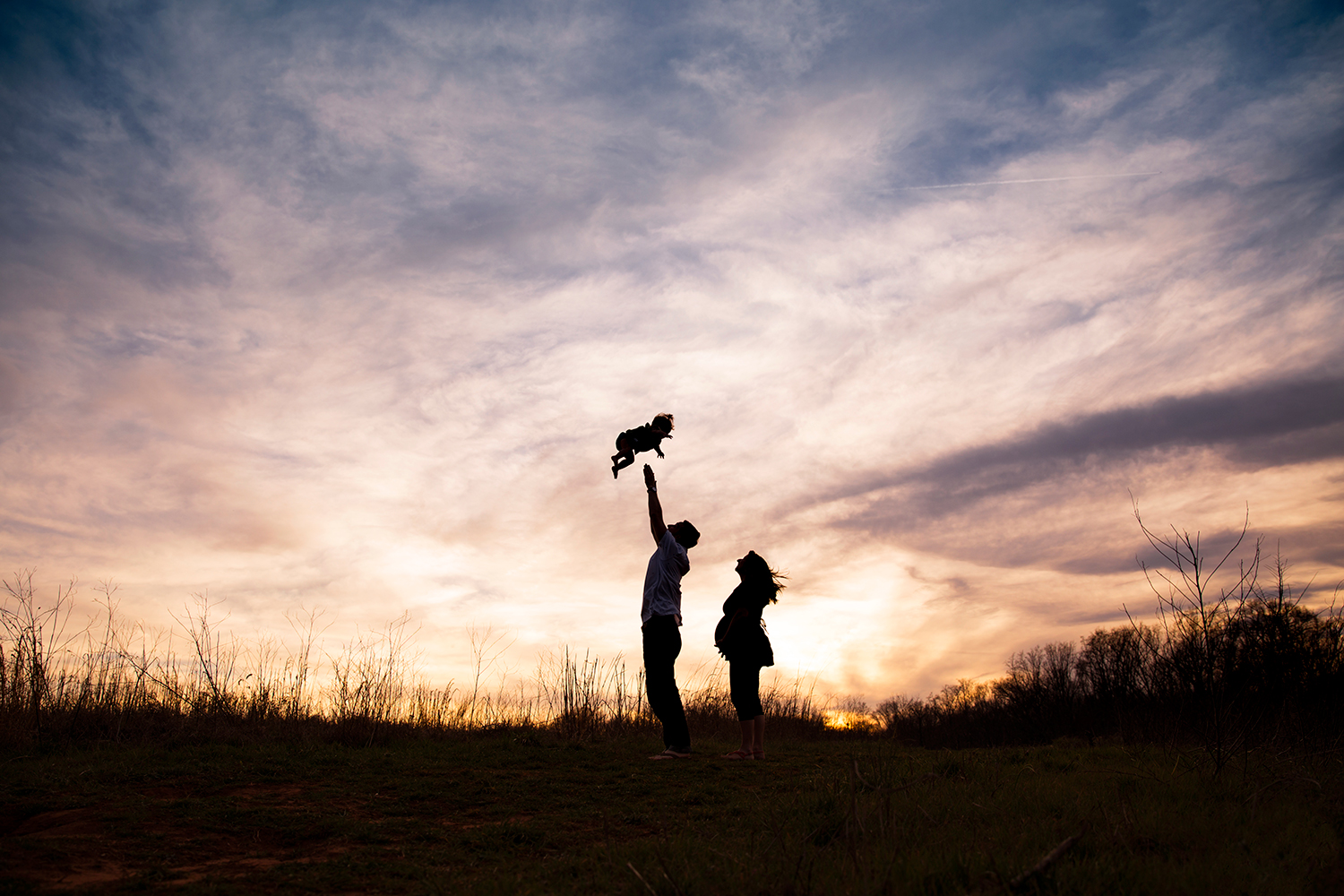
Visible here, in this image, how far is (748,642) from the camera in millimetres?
7559

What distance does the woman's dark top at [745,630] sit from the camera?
7.53 metres

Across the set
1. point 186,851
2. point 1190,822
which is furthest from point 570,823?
point 1190,822

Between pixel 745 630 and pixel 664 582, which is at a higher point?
pixel 664 582

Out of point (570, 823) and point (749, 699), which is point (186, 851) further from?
point (749, 699)

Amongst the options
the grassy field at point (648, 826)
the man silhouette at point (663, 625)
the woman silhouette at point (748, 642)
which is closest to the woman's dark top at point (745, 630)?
the woman silhouette at point (748, 642)

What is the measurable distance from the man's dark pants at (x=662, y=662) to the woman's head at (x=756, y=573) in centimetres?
98

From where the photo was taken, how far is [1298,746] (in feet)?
22.3

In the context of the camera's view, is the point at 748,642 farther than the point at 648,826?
Yes

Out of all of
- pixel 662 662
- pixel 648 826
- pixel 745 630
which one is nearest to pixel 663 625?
pixel 662 662

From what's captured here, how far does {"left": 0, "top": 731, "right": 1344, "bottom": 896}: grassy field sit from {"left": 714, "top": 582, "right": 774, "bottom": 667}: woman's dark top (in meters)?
1.09

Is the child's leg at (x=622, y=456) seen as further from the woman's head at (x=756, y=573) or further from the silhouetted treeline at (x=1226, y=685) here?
the silhouetted treeline at (x=1226, y=685)

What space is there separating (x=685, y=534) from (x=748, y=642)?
51.3 inches

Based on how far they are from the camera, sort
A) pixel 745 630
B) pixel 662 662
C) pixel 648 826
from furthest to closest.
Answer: pixel 745 630 → pixel 662 662 → pixel 648 826

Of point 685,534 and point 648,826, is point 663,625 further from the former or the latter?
point 648,826
